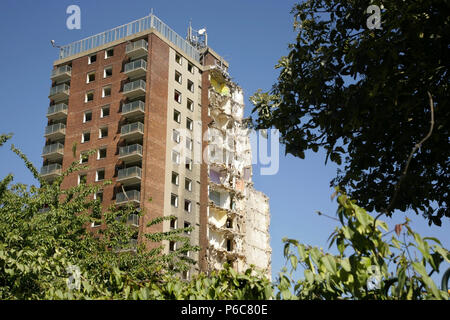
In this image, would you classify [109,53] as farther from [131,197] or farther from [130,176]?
[131,197]

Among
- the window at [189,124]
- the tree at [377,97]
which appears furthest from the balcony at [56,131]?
the tree at [377,97]

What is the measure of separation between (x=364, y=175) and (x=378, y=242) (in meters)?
6.93

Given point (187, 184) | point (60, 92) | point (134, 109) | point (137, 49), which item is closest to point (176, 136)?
point (187, 184)

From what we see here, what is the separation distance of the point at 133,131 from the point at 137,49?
8.46m

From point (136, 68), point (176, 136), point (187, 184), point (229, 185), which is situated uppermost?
point (136, 68)

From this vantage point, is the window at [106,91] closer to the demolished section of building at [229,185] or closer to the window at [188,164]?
the window at [188,164]

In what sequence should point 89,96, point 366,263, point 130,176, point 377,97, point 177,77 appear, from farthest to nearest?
point 177,77 < point 89,96 < point 130,176 < point 377,97 < point 366,263

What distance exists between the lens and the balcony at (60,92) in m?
54.5

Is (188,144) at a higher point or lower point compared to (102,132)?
lower

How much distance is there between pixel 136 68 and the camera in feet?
164

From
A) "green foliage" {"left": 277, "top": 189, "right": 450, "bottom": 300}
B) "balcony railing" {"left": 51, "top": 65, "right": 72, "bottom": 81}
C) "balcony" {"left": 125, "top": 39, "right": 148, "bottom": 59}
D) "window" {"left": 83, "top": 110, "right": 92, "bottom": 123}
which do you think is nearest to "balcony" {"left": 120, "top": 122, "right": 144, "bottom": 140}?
"window" {"left": 83, "top": 110, "right": 92, "bottom": 123}

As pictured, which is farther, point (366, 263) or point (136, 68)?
point (136, 68)

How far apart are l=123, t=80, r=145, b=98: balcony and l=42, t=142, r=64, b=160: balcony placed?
8.74 metres
